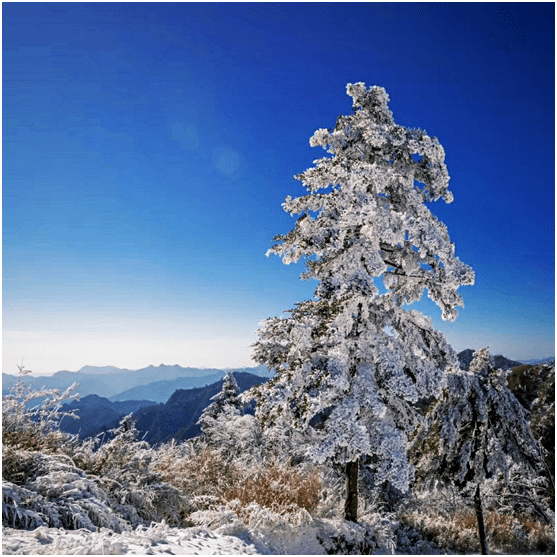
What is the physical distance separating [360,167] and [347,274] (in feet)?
7.84

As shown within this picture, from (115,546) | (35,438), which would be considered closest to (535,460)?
(115,546)

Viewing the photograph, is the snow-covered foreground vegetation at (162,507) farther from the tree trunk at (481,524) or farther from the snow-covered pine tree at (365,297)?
the snow-covered pine tree at (365,297)

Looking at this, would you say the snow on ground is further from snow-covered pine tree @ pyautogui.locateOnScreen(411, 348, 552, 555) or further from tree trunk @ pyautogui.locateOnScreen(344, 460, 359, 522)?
snow-covered pine tree @ pyautogui.locateOnScreen(411, 348, 552, 555)

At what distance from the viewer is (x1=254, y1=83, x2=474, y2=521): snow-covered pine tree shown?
6691 millimetres

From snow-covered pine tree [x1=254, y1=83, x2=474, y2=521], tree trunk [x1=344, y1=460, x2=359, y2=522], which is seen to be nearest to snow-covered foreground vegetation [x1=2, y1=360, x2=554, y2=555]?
tree trunk [x1=344, y1=460, x2=359, y2=522]

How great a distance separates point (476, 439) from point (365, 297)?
617cm

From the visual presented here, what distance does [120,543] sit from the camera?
4129mm

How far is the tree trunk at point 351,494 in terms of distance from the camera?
7137mm

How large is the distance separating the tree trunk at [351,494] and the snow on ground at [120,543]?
2.81m

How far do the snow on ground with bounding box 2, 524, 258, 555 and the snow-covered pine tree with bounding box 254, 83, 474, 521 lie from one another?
2095mm

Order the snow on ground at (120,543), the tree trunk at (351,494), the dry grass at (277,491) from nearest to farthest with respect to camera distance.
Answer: the snow on ground at (120,543) < the dry grass at (277,491) < the tree trunk at (351,494)

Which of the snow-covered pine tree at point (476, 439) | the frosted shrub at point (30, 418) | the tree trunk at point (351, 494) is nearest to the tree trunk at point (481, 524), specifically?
the snow-covered pine tree at point (476, 439)

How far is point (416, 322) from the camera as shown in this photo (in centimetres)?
796

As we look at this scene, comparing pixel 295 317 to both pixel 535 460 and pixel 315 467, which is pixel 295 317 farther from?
pixel 535 460
